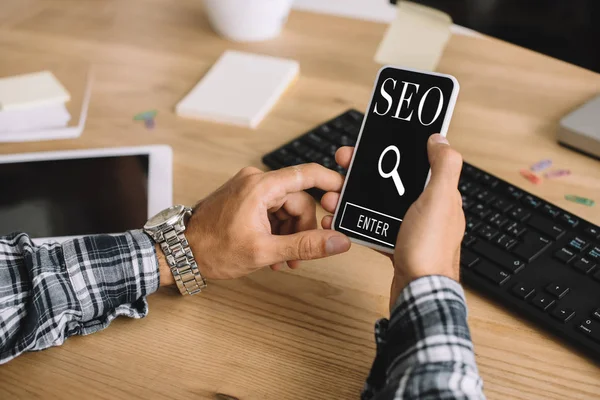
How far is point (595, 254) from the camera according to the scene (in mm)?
578

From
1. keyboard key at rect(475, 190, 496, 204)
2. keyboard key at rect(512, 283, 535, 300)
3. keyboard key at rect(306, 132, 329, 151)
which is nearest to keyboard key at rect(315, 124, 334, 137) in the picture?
keyboard key at rect(306, 132, 329, 151)

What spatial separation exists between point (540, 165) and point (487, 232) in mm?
195

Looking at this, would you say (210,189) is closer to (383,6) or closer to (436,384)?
(436,384)

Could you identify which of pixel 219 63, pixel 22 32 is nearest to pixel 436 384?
pixel 219 63

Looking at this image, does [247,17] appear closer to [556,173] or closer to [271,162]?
[271,162]

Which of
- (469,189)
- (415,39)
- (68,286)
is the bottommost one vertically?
(68,286)

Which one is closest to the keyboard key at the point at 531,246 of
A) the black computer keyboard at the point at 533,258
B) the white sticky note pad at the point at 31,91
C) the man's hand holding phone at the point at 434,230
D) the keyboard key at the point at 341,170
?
the black computer keyboard at the point at 533,258

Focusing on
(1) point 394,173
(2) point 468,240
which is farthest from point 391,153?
(2) point 468,240

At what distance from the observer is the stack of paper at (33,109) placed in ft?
2.72

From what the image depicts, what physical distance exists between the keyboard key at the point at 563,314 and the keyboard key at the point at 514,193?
15cm

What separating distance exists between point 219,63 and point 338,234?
0.51 m

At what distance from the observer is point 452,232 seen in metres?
0.49

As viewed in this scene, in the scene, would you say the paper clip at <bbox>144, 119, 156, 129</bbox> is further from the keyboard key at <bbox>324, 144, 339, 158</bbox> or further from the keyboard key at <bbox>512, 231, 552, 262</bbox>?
the keyboard key at <bbox>512, 231, 552, 262</bbox>

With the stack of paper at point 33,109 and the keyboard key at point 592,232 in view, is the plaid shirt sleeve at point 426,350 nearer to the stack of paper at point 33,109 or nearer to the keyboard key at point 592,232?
the keyboard key at point 592,232
